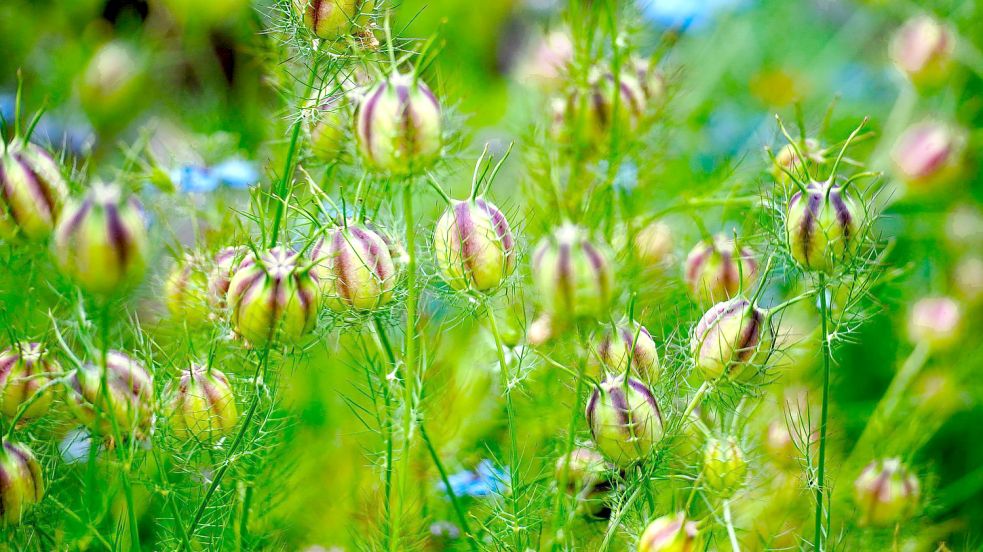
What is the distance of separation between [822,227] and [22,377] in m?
0.43

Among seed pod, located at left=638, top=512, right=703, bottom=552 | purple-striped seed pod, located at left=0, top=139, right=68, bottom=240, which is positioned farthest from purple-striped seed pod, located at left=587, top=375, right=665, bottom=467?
purple-striped seed pod, located at left=0, top=139, right=68, bottom=240

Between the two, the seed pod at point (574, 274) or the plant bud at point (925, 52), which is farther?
the plant bud at point (925, 52)

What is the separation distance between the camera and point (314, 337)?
1.94ft

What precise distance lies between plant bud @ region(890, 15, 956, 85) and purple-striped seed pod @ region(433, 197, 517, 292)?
0.70m

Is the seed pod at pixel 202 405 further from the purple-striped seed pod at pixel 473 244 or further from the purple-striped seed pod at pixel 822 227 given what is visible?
the purple-striped seed pod at pixel 822 227

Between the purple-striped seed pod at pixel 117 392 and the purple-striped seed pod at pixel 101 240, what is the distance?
10cm

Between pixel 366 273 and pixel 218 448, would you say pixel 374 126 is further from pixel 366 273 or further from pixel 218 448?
pixel 218 448

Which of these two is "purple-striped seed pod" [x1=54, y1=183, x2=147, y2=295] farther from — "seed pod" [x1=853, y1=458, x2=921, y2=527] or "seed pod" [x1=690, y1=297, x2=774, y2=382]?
"seed pod" [x1=853, y1=458, x2=921, y2=527]

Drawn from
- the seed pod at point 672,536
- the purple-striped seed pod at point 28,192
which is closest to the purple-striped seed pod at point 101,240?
the purple-striped seed pod at point 28,192

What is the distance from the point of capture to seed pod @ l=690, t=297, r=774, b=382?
0.50 metres

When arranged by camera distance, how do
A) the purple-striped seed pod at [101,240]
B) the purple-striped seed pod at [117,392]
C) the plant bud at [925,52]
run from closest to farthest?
the purple-striped seed pod at [101,240] < the purple-striped seed pod at [117,392] < the plant bud at [925,52]

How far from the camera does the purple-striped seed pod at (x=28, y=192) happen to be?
0.45 metres

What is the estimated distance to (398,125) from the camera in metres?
0.47

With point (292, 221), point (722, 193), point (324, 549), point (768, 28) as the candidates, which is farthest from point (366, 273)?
point (768, 28)
